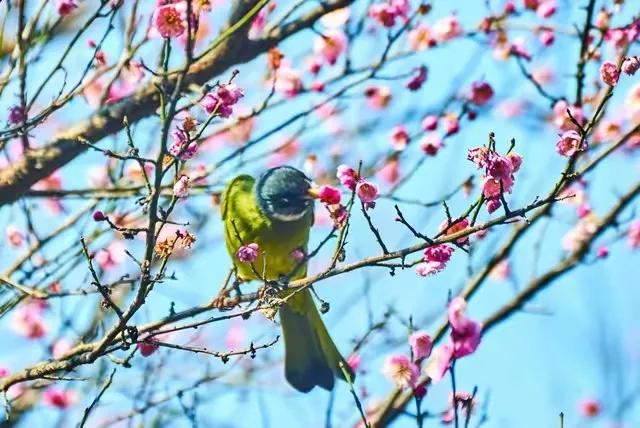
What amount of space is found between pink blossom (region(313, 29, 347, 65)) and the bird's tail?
5.14ft

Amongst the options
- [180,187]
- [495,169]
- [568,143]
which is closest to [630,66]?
[568,143]

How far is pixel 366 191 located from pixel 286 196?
2168 millimetres

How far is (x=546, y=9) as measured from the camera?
6.26 m

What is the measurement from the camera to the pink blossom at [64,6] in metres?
4.57

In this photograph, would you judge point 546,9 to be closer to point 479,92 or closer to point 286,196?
point 479,92

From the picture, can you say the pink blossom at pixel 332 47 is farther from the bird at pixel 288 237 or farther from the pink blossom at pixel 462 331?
the pink blossom at pixel 462 331

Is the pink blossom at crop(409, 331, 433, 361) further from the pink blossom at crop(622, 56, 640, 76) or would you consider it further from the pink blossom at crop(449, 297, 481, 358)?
the pink blossom at crop(622, 56, 640, 76)

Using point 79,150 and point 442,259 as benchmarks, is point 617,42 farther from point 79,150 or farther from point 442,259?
point 79,150

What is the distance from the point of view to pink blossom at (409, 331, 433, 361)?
347 centimetres

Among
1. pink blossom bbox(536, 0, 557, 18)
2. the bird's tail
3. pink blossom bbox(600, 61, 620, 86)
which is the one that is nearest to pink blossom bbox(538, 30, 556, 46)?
pink blossom bbox(536, 0, 557, 18)

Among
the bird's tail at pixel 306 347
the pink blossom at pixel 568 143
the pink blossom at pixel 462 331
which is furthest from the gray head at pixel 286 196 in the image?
the pink blossom at pixel 462 331

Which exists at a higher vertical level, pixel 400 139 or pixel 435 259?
pixel 400 139

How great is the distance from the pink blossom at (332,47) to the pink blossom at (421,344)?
2720mm

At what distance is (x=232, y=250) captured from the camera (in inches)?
214
